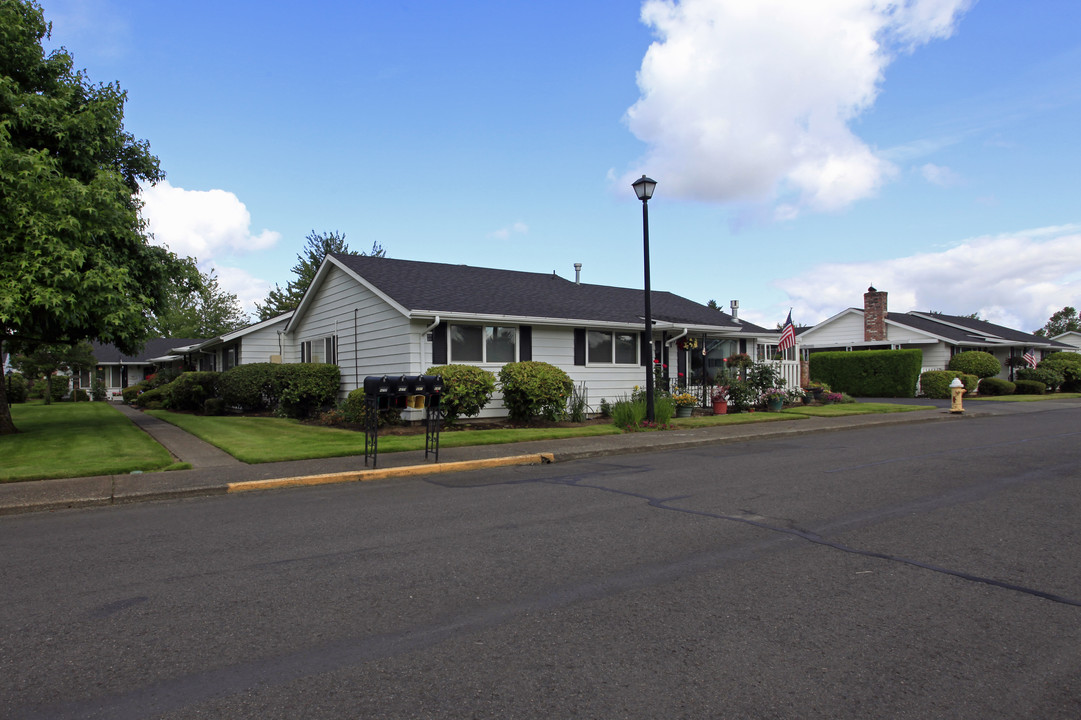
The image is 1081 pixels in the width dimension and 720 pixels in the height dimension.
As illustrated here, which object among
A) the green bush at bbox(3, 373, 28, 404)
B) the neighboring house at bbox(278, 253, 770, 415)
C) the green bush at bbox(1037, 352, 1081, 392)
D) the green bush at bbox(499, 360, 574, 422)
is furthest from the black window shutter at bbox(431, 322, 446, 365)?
the green bush at bbox(1037, 352, 1081, 392)

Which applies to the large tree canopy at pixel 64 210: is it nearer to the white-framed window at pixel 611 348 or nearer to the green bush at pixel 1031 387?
the white-framed window at pixel 611 348

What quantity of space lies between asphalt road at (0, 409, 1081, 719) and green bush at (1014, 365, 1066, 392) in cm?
3547

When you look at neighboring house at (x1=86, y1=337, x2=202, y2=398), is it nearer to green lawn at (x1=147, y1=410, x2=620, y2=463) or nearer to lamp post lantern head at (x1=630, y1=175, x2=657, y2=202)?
green lawn at (x1=147, y1=410, x2=620, y2=463)

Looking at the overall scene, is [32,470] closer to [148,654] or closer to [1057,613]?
[148,654]

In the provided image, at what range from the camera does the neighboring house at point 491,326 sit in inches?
666

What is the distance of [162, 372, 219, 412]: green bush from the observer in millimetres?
23906

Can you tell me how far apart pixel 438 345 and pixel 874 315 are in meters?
31.4

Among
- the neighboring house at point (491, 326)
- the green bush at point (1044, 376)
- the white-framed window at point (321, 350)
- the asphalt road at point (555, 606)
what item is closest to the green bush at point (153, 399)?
the neighboring house at point (491, 326)

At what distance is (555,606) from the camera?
4.38 m

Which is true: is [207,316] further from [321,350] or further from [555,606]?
[555,606]

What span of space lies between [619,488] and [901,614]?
476cm

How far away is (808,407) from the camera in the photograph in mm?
23391

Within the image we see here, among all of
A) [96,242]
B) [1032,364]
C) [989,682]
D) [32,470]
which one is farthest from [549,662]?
[1032,364]

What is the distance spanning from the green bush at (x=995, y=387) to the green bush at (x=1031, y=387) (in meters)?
1.84
